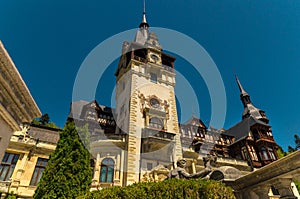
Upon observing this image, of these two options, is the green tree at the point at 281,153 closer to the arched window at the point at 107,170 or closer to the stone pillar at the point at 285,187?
the arched window at the point at 107,170

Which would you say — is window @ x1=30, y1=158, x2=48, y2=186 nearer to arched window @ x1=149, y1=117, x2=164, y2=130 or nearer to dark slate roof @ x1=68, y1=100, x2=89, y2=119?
dark slate roof @ x1=68, y1=100, x2=89, y2=119

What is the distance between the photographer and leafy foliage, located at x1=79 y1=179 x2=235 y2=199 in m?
5.16

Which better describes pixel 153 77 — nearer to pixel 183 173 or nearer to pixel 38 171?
pixel 38 171

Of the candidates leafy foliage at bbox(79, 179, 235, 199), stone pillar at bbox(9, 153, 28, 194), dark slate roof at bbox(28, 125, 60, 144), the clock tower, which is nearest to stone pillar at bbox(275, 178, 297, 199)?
leafy foliage at bbox(79, 179, 235, 199)

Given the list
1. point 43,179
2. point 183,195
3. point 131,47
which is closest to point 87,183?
point 43,179

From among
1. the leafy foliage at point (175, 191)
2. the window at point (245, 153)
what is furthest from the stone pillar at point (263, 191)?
the window at point (245, 153)

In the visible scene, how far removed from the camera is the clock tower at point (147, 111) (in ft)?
70.0

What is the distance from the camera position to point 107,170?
20.3 metres

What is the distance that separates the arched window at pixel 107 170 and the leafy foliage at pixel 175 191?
15488 millimetres

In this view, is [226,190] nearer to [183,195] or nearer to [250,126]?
[183,195]

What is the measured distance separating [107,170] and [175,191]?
16749 millimetres

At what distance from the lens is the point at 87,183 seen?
15.5 meters

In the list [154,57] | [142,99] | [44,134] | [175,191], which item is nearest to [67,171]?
[44,134]

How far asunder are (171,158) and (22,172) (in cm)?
1575
